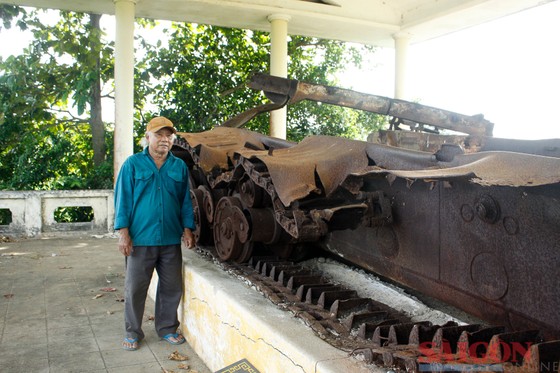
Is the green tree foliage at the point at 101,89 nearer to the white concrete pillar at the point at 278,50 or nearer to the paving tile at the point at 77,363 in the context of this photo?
the white concrete pillar at the point at 278,50

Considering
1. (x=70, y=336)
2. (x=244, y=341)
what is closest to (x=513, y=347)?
(x=244, y=341)

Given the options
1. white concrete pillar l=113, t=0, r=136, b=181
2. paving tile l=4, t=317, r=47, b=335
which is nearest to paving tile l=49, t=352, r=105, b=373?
paving tile l=4, t=317, r=47, b=335

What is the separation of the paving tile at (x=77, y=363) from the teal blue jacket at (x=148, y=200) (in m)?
0.87

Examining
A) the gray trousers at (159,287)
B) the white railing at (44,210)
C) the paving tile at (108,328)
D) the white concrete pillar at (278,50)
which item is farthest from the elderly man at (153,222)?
the white concrete pillar at (278,50)

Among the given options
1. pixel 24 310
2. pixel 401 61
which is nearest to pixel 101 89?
pixel 401 61

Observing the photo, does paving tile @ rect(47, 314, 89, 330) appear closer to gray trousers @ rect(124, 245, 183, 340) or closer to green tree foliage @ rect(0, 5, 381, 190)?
gray trousers @ rect(124, 245, 183, 340)

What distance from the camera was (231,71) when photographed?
14.7 metres

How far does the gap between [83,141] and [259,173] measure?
12.4m

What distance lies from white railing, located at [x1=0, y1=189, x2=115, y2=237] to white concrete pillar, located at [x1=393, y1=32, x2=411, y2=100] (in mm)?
7146

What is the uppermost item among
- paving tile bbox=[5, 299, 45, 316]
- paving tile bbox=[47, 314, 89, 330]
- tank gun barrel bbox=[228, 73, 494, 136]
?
tank gun barrel bbox=[228, 73, 494, 136]

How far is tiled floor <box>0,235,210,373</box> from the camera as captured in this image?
379cm

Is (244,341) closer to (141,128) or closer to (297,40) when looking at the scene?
(141,128)

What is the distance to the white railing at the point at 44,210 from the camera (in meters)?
9.17

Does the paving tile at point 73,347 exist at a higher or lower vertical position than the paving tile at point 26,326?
lower
